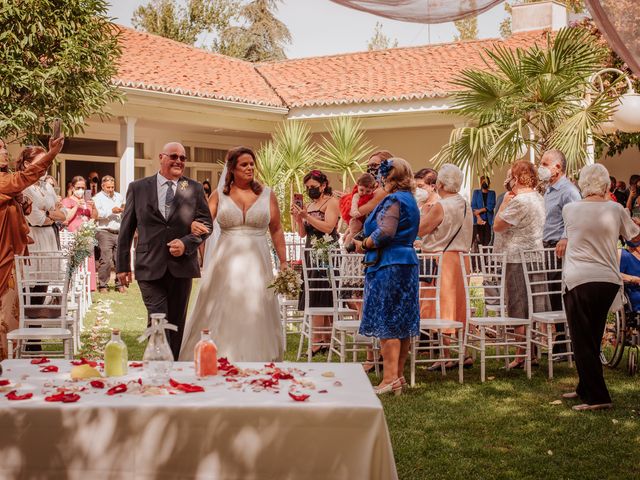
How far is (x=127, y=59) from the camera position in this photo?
2081 cm

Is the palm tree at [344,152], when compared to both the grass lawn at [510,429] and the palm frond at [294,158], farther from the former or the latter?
→ the grass lawn at [510,429]

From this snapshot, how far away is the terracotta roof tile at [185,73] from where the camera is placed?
1927cm

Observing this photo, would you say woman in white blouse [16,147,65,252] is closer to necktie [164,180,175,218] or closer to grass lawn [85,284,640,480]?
necktie [164,180,175,218]

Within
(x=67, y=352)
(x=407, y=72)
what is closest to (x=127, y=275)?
(x=67, y=352)

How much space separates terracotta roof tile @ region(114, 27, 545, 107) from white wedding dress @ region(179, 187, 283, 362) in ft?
39.5

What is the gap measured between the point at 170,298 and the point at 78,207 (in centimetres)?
850

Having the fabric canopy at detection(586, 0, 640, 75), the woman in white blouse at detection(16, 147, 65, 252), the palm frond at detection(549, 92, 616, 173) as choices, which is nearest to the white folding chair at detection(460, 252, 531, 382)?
the palm frond at detection(549, 92, 616, 173)

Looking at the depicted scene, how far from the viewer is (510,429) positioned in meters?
6.22

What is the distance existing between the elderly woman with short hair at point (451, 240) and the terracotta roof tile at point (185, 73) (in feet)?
34.9

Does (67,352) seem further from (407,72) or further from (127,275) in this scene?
(407,72)

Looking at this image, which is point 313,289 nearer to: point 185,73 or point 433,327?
point 433,327

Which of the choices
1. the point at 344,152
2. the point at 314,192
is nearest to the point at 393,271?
the point at 314,192

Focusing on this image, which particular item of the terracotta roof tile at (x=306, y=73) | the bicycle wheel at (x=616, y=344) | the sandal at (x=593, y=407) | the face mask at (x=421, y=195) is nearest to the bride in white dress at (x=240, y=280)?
the sandal at (x=593, y=407)

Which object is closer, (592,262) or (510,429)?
(510,429)
